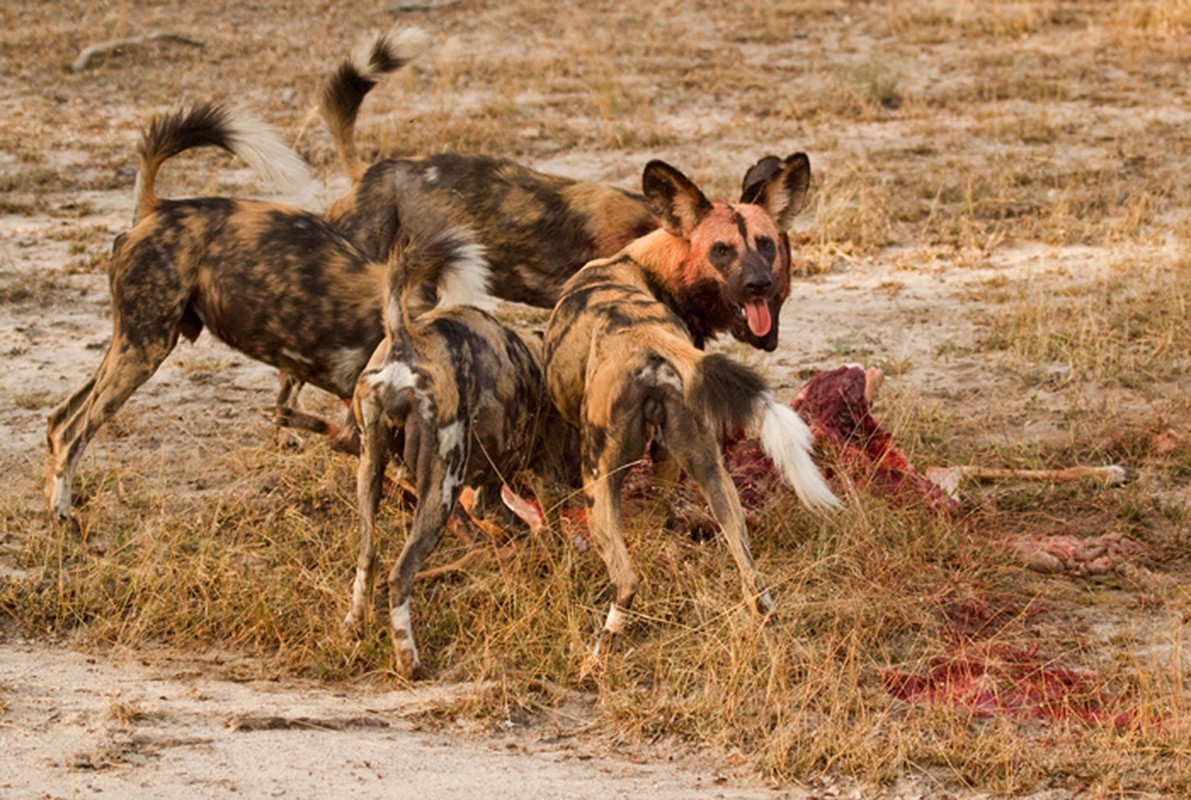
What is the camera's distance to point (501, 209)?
5.08 metres

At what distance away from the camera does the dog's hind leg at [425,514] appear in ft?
11.8

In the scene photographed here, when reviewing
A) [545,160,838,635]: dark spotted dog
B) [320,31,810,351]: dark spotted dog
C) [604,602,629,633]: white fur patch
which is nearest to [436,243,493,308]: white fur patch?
[545,160,838,635]: dark spotted dog

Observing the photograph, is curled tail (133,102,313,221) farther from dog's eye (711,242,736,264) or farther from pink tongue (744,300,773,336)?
pink tongue (744,300,773,336)

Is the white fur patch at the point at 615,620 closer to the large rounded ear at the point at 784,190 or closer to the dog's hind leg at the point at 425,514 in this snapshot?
the dog's hind leg at the point at 425,514

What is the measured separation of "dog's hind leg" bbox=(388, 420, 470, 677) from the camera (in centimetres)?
360

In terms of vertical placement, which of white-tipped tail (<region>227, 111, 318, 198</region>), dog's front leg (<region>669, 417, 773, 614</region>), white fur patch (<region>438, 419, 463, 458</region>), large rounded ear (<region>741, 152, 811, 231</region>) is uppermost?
white-tipped tail (<region>227, 111, 318, 198</region>)

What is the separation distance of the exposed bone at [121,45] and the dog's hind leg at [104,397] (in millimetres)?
5701

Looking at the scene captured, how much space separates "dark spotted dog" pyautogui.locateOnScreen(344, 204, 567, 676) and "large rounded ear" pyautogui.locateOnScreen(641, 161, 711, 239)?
0.65 meters

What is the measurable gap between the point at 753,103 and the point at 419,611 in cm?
566

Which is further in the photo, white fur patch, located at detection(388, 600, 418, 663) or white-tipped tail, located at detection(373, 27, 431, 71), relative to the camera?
white-tipped tail, located at detection(373, 27, 431, 71)

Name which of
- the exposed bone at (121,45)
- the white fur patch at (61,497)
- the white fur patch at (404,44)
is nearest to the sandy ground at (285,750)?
the white fur patch at (61,497)

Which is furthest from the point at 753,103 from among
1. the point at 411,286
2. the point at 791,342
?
the point at 411,286

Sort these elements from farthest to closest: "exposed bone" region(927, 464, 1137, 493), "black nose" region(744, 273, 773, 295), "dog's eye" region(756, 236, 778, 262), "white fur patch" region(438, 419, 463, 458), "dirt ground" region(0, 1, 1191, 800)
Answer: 1. "exposed bone" region(927, 464, 1137, 493)
2. "dog's eye" region(756, 236, 778, 262)
3. "black nose" region(744, 273, 773, 295)
4. "white fur patch" region(438, 419, 463, 458)
5. "dirt ground" region(0, 1, 1191, 800)

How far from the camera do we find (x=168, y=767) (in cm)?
304
